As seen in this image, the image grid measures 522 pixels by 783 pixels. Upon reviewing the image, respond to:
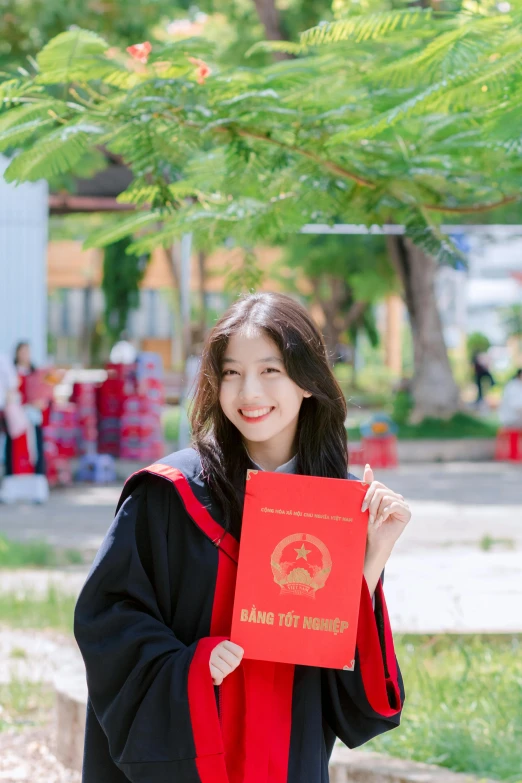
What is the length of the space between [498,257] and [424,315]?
759 inches

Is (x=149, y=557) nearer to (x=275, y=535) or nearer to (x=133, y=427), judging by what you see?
(x=275, y=535)

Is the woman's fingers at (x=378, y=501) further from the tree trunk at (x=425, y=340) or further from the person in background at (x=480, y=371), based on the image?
the person in background at (x=480, y=371)

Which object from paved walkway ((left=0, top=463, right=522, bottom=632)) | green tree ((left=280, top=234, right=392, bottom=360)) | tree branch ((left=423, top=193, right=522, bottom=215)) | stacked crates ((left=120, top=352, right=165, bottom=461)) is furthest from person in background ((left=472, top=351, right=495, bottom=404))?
tree branch ((left=423, top=193, right=522, bottom=215))

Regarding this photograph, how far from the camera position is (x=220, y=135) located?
333cm

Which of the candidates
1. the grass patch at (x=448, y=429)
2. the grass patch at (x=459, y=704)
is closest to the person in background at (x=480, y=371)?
the grass patch at (x=448, y=429)

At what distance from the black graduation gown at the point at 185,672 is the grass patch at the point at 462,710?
1.38m

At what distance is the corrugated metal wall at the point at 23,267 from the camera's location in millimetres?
13484

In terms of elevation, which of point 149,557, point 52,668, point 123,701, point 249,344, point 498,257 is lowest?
point 52,668

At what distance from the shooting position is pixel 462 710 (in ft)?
13.0

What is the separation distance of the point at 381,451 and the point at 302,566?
12.2m

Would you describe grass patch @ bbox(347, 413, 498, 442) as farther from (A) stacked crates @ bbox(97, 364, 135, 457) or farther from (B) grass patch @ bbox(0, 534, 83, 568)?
(B) grass patch @ bbox(0, 534, 83, 568)

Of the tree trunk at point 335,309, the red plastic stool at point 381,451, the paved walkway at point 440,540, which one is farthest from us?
the tree trunk at point 335,309

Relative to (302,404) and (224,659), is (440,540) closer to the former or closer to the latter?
(302,404)

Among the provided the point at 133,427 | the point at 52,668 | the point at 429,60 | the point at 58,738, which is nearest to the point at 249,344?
the point at 429,60
